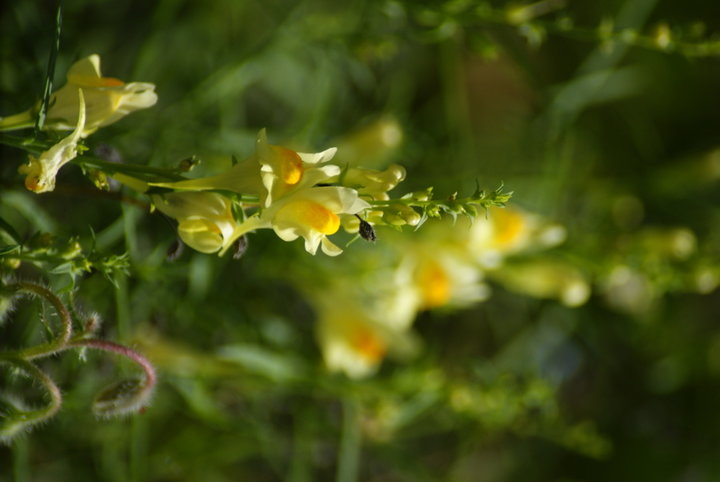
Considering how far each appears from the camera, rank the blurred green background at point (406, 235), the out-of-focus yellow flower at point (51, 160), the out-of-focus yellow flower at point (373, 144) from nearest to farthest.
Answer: the out-of-focus yellow flower at point (51, 160), the blurred green background at point (406, 235), the out-of-focus yellow flower at point (373, 144)

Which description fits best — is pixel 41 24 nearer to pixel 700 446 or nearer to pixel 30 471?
pixel 30 471

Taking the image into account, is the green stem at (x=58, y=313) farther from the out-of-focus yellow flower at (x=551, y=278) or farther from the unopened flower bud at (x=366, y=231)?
the out-of-focus yellow flower at (x=551, y=278)

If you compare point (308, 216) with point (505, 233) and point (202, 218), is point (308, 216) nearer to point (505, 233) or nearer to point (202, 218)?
point (202, 218)

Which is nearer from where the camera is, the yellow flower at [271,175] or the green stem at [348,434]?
the yellow flower at [271,175]

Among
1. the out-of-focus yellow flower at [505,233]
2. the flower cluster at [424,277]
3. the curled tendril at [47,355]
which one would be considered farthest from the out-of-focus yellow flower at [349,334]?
the curled tendril at [47,355]

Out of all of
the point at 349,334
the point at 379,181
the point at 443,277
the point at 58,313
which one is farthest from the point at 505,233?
the point at 58,313

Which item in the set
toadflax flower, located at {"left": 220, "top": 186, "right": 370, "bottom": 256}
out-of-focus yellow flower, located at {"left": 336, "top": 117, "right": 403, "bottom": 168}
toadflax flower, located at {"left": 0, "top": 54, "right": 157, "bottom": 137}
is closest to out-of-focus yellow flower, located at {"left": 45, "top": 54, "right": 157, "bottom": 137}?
toadflax flower, located at {"left": 0, "top": 54, "right": 157, "bottom": 137}
